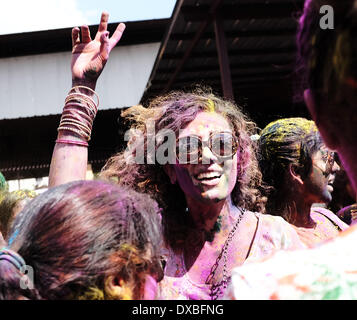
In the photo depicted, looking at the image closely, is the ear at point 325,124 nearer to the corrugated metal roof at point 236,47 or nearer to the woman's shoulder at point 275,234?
the woman's shoulder at point 275,234

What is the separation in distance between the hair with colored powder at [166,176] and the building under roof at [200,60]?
0.55m

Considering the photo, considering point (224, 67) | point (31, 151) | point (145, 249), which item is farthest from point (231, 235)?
point (31, 151)

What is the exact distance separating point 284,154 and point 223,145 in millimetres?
621

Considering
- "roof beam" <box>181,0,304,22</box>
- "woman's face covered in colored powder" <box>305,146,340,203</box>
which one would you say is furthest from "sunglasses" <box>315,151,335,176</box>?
"roof beam" <box>181,0,304,22</box>

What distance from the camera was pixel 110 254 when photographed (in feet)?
3.40

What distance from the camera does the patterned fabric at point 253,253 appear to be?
1.89 metres

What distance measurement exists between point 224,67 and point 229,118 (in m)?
3.45

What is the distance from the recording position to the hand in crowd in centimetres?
180

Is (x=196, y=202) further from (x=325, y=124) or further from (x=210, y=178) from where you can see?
(x=325, y=124)

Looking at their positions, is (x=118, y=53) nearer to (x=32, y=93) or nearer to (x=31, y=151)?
(x=32, y=93)

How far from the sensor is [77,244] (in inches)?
39.3

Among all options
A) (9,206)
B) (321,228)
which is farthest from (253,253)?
(9,206)

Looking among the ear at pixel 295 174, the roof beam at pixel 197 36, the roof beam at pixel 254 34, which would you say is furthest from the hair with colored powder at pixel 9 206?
the roof beam at pixel 254 34
